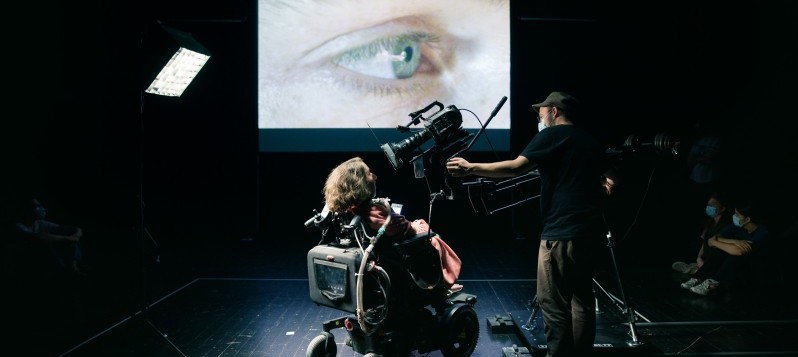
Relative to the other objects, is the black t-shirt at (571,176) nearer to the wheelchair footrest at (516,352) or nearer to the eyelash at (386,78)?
the wheelchair footrest at (516,352)

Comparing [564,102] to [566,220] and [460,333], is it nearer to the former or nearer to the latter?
[566,220]

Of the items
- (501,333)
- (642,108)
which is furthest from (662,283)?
(642,108)

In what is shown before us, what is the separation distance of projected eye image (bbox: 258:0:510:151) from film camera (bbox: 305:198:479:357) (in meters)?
3.18

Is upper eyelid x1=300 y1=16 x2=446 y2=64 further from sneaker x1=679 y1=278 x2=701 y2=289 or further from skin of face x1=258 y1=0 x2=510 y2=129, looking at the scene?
sneaker x1=679 y1=278 x2=701 y2=289

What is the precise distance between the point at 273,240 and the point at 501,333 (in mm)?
3850

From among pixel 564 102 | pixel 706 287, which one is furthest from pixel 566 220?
pixel 706 287

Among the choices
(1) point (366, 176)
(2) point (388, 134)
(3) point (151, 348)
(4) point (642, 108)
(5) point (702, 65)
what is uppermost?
(5) point (702, 65)

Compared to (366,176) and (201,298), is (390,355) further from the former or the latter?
(201,298)

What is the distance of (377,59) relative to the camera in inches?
206

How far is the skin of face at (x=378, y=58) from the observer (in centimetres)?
522

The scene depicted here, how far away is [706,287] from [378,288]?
9.74 feet

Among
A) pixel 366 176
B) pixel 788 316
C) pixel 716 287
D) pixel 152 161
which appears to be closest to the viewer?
pixel 366 176

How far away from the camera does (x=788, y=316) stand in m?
3.10

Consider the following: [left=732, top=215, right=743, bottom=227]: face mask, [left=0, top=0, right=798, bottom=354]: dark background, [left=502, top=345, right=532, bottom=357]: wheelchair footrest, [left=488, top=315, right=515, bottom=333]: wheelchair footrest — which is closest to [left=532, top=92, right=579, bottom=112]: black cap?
[left=502, top=345, right=532, bottom=357]: wheelchair footrest
